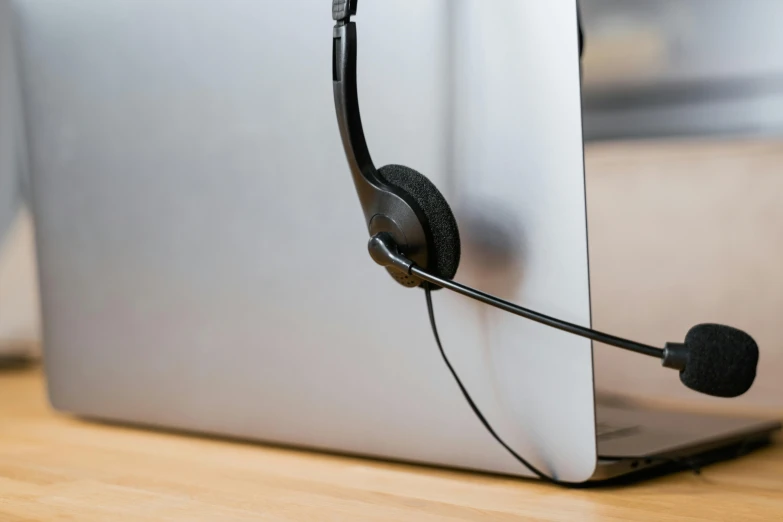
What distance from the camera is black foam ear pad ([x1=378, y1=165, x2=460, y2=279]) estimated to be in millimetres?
496

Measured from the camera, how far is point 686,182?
0.92 meters

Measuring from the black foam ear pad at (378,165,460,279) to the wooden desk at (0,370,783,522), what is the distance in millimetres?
131

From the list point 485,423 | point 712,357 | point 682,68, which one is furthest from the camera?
point 682,68

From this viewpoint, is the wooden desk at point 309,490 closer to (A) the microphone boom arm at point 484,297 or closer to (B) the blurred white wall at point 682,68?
(A) the microphone boom arm at point 484,297

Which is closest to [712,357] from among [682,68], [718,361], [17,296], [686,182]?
[718,361]

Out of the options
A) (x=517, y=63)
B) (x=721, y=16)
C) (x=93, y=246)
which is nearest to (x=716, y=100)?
(x=721, y=16)

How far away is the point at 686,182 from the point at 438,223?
0.51 m

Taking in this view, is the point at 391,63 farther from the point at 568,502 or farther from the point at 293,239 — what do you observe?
the point at 568,502

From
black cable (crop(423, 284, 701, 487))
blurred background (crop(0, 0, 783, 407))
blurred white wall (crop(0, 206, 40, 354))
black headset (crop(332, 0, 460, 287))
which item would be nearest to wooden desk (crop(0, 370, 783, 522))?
black cable (crop(423, 284, 701, 487))

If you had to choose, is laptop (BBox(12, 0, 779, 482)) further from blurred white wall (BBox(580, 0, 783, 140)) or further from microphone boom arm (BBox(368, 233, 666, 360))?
blurred white wall (BBox(580, 0, 783, 140))

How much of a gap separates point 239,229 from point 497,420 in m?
0.23

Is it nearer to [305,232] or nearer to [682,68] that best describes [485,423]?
[305,232]

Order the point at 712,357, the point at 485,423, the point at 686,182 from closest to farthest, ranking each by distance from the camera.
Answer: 1. the point at 712,357
2. the point at 485,423
3. the point at 686,182

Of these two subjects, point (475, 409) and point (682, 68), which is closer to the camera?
point (475, 409)
